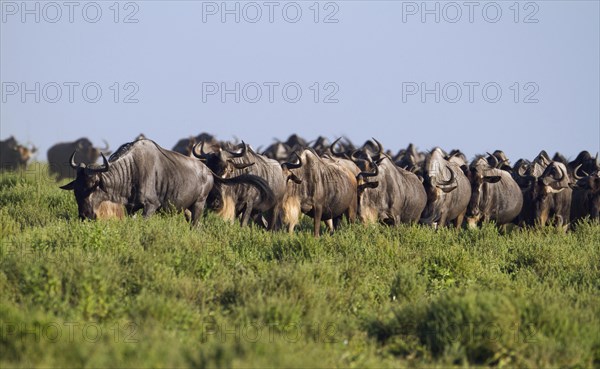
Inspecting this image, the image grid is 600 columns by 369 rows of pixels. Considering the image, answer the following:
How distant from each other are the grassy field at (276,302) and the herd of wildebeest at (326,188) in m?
1.52

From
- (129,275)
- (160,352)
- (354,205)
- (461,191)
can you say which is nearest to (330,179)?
(354,205)

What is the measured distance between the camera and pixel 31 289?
10086 millimetres

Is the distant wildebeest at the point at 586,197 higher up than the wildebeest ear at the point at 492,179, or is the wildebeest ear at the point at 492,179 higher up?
the wildebeest ear at the point at 492,179

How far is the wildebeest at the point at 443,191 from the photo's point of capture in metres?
19.4

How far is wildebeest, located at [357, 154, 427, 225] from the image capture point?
18.3 metres

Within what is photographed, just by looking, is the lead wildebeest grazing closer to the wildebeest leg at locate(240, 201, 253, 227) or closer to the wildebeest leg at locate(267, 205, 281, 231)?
the wildebeest leg at locate(240, 201, 253, 227)

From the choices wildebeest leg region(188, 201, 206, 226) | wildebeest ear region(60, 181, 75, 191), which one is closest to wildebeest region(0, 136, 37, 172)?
wildebeest leg region(188, 201, 206, 226)

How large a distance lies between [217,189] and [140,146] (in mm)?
1857

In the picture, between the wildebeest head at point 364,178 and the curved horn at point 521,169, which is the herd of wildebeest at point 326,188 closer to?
the wildebeest head at point 364,178

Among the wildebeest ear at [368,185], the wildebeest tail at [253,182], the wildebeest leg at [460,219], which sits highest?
the wildebeest tail at [253,182]

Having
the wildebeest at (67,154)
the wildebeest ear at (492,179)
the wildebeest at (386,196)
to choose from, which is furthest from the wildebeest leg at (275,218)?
the wildebeest at (67,154)

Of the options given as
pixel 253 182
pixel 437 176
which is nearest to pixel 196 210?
pixel 253 182

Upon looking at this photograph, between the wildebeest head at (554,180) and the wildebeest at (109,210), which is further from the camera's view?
the wildebeest head at (554,180)

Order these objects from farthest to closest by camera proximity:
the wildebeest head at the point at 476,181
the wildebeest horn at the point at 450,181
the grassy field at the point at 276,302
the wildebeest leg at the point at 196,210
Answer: the wildebeest head at the point at 476,181, the wildebeest horn at the point at 450,181, the wildebeest leg at the point at 196,210, the grassy field at the point at 276,302
